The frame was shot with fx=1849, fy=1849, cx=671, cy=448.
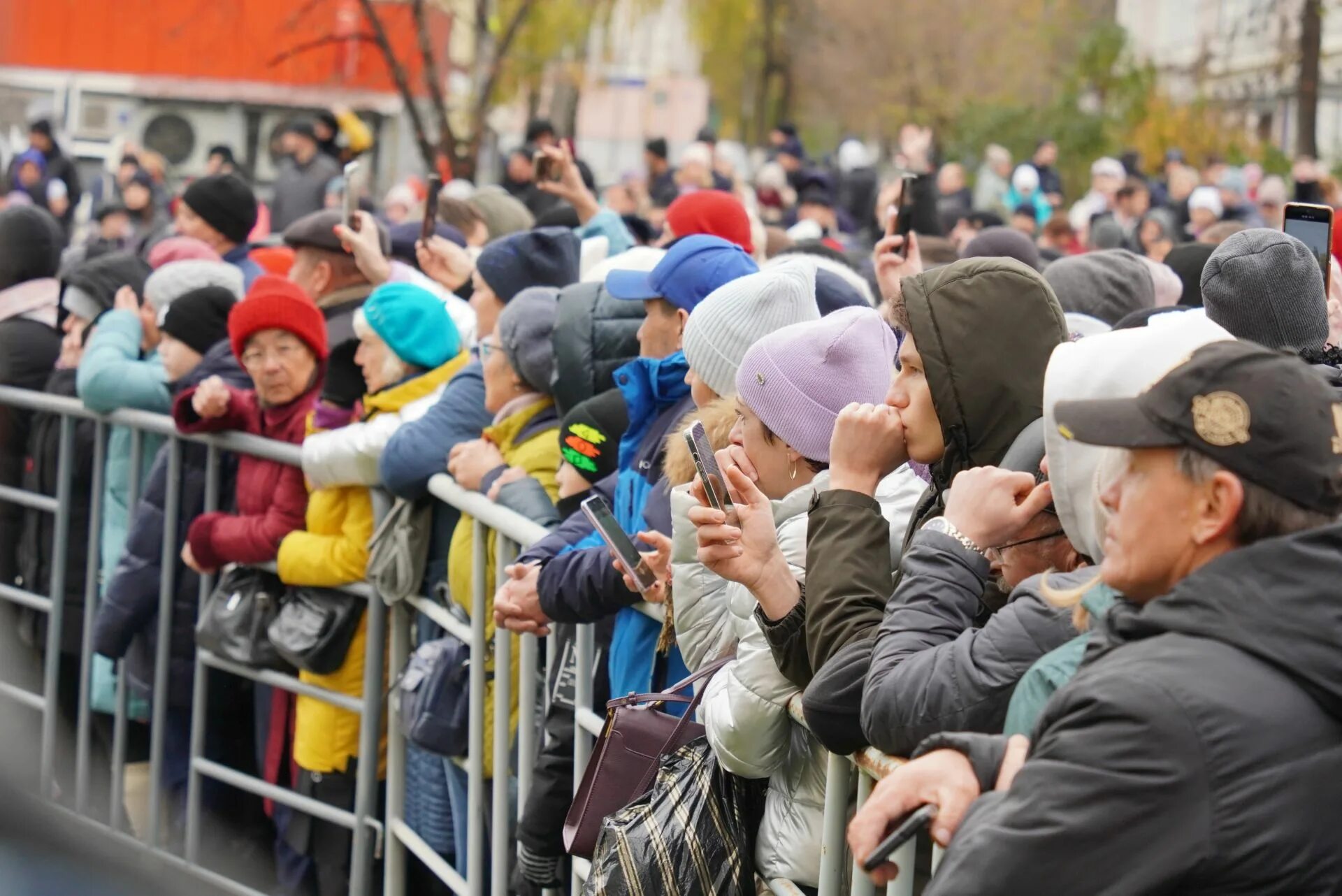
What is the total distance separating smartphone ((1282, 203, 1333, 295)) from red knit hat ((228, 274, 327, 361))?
3.49m

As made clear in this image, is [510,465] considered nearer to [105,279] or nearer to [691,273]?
[691,273]

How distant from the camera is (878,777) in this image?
10.0 ft

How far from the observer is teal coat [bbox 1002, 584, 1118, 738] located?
2570 millimetres

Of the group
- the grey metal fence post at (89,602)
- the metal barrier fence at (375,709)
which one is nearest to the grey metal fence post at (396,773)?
the metal barrier fence at (375,709)

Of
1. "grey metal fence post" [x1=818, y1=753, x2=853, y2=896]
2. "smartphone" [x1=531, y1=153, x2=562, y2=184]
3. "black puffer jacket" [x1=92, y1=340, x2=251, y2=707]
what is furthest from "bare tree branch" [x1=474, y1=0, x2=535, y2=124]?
"grey metal fence post" [x1=818, y1=753, x2=853, y2=896]

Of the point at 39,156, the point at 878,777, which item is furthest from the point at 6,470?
the point at 39,156

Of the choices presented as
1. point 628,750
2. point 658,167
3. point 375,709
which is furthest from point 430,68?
point 628,750

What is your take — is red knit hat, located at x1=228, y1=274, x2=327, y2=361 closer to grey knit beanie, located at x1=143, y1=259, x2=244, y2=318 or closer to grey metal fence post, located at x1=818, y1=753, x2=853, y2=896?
grey knit beanie, located at x1=143, y1=259, x2=244, y2=318

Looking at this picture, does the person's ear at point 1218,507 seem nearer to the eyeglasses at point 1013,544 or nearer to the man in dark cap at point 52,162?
the eyeglasses at point 1013,544

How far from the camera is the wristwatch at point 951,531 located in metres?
3.06

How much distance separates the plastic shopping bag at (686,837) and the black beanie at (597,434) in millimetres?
1371

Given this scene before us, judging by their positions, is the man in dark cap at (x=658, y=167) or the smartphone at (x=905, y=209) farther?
the man in dark cap at (x=658, y=167)

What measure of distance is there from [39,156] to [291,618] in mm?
16062

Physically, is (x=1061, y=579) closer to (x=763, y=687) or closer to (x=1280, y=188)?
(x=763, y=687)
